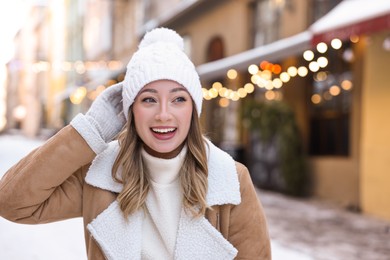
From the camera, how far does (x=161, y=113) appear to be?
175 centimetres

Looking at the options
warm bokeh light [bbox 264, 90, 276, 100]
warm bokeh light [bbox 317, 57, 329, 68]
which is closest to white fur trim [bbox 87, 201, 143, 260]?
warm bokeh light [bbox 317, 57, 329, 68]

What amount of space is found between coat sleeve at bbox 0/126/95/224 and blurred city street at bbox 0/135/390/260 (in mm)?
2937

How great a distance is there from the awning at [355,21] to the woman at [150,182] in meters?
4.95

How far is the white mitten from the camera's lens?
1806mm

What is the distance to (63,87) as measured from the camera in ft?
130

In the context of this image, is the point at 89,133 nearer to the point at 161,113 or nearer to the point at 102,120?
the point at 102,120

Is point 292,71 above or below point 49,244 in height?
above

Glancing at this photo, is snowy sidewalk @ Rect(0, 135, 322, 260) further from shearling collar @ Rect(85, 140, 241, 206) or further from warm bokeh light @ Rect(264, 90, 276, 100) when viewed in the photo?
warm bokeh light @ Rect(264, 90, 276, 100)

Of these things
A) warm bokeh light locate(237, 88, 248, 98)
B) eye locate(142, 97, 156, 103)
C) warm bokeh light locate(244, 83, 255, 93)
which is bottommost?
eye locate(142, 97, 156, 103)

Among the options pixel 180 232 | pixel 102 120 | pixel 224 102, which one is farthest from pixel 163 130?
pixel 224 102

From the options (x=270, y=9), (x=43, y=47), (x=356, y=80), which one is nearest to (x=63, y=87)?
(x=43, y=47)

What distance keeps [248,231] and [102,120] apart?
1.96ft

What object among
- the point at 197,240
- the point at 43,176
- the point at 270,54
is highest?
the point at 270,54

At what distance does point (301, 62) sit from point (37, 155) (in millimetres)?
9014
